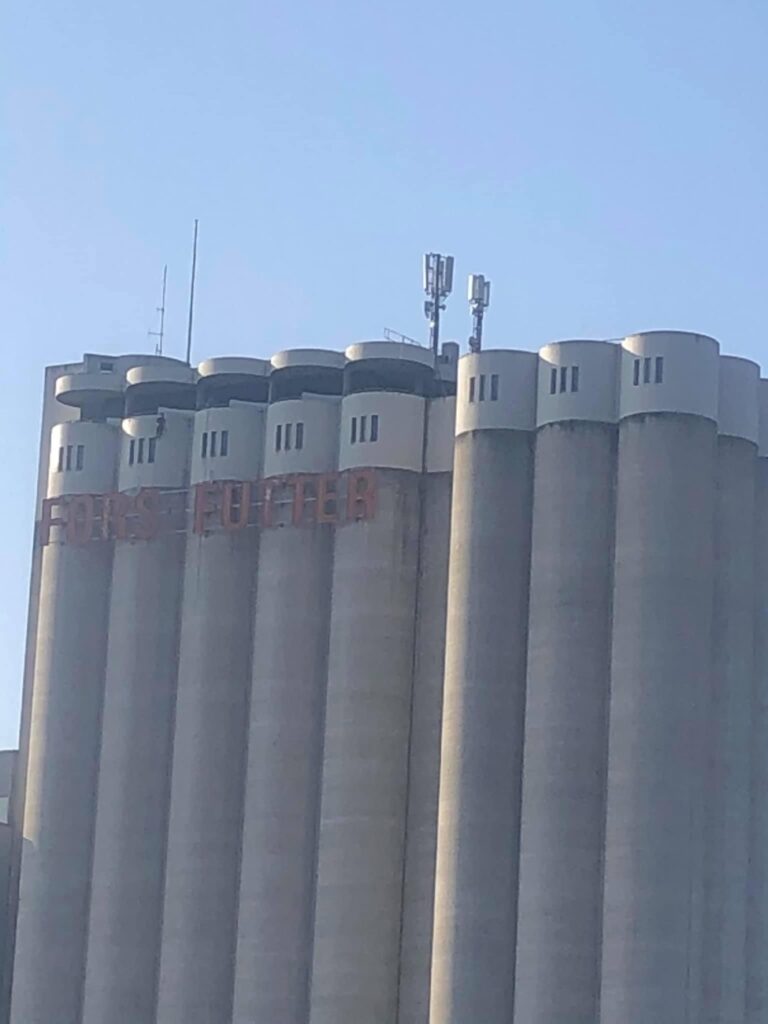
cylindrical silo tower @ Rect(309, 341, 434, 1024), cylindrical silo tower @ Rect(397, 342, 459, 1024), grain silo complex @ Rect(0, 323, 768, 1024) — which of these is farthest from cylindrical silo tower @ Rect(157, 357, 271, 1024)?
cylindrical silo tower @ Rect(397, 342, 459, 1024)

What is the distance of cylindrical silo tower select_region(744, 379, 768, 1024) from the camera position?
100 m

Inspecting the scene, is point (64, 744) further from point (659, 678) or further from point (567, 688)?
point (659, 678)

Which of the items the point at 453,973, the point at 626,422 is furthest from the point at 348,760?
the point at 626,422

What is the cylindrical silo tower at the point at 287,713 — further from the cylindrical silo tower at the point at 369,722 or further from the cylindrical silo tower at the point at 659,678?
the cylindrical silo tower at the point at 659,678

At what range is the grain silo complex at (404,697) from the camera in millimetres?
97625

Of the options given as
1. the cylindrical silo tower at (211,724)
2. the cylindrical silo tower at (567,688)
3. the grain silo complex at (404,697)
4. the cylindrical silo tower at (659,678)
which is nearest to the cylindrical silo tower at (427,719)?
the grain silo complex at (404,697)

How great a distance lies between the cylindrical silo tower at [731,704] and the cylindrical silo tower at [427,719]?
11023 mm

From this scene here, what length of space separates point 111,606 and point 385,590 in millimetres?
14115

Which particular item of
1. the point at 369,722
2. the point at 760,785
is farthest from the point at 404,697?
the point at 760,785

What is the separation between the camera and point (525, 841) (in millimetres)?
98438

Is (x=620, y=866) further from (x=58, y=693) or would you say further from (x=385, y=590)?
(x=58, y=693)

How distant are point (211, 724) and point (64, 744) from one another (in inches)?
320

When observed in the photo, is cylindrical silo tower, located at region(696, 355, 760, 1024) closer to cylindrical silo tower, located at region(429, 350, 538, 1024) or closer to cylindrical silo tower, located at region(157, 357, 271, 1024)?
cylindrical silo tower, located at region(429, 350, 538, 1024)

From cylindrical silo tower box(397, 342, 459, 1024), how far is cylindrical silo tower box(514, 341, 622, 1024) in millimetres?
5896
